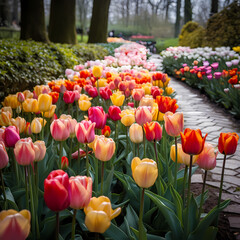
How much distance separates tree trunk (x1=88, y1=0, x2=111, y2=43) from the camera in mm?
15125

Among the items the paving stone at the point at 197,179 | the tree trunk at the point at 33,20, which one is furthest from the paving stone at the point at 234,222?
the tree trunk at the point at 33,20

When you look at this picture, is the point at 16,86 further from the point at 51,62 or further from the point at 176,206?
the point at 176,206

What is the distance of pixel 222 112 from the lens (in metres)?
5.63

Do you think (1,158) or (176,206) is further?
(176,206)

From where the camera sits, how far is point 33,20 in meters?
9.40

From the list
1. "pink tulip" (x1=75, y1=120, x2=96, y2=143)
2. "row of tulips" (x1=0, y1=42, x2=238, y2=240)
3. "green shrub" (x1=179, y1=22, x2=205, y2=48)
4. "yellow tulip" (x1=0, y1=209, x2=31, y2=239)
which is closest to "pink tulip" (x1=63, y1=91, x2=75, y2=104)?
"row of tulips" (x1=0, y1=42, x2=238, y2=240)

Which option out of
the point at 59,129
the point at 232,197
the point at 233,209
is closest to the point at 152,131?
the point at 59,129

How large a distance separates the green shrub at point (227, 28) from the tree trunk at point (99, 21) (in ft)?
19.4

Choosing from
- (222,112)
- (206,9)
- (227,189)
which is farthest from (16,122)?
(206,9)

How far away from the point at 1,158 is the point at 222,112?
511cm

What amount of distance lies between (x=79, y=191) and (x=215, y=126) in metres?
4.05

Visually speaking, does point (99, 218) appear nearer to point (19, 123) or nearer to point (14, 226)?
point (14, 226)

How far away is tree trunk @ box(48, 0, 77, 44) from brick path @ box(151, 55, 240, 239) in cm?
565

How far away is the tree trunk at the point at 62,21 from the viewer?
11.4m
